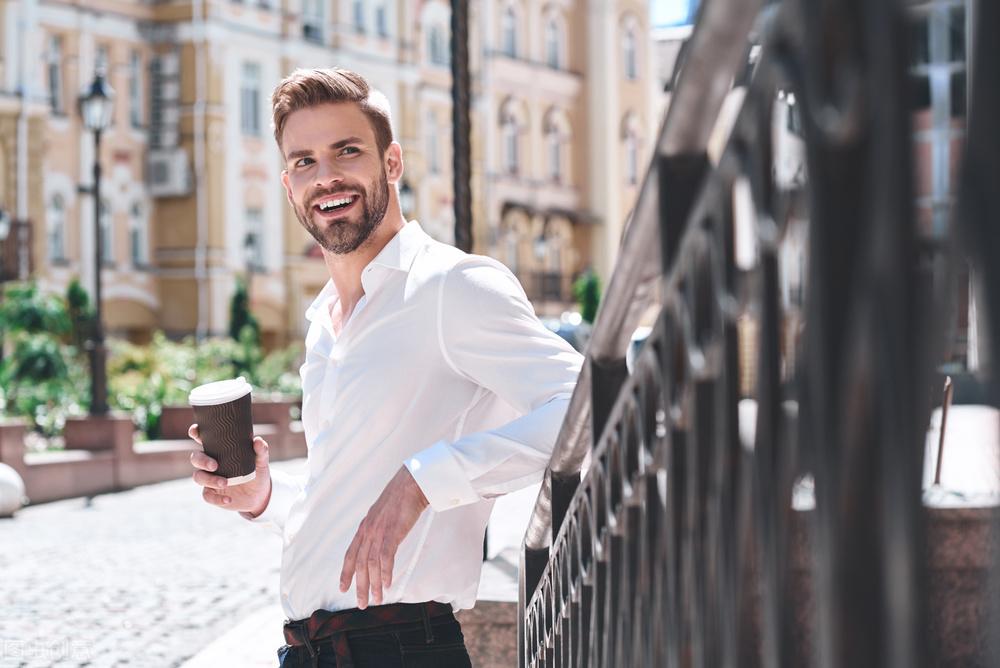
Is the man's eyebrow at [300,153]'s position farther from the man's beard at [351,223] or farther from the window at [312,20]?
the window at [312,20]

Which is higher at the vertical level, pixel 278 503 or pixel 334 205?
pixel 334 205

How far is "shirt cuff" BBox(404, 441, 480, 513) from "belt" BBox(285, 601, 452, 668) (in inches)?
13.1

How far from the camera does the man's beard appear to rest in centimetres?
296

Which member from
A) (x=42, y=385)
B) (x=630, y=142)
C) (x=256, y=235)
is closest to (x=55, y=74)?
(x=256, y=235)

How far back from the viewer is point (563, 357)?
2.71 meters

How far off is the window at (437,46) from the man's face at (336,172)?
45.3 meters

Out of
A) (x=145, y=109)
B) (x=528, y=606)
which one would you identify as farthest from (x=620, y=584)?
(x=145, y=109)

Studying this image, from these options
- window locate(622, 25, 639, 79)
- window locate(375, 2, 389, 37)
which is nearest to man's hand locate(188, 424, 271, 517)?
window locate(375, 2, 389, 37)

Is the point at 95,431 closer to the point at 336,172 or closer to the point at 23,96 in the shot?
the point at 336,172

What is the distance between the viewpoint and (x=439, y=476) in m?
2.48

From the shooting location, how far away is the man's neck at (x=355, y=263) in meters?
3.00

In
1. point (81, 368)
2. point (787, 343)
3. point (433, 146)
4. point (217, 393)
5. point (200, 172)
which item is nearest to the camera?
point (787, 343)

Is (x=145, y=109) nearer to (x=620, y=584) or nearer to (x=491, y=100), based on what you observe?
(x=491, y=100)

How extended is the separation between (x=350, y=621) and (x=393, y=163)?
0.99 metres
